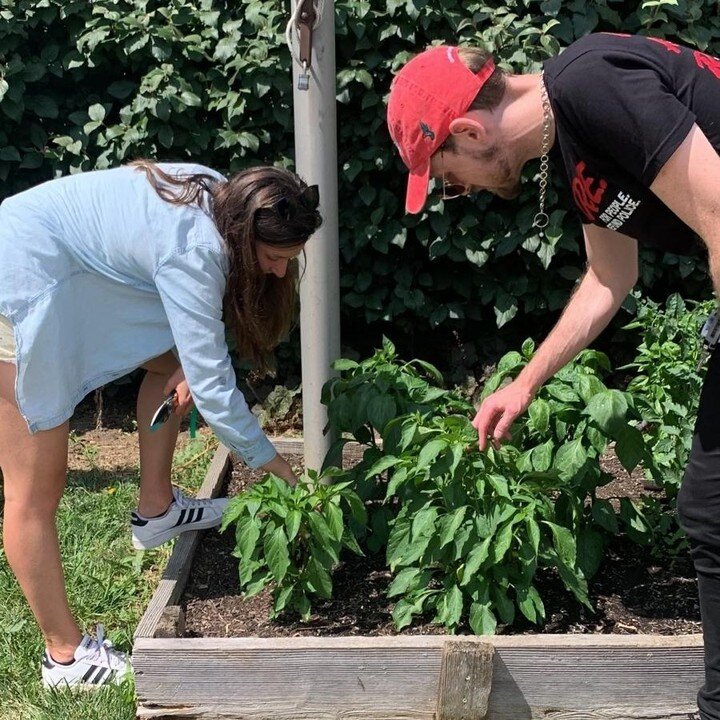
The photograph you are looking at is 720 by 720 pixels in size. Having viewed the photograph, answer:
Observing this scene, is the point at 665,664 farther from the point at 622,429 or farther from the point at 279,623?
the point at 279,623

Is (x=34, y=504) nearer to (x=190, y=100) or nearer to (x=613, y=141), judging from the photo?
(x=613, y=141)

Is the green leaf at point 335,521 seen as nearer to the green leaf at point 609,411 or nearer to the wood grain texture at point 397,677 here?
the wood grain texture at point 397,677

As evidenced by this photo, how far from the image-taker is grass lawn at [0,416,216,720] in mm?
2876

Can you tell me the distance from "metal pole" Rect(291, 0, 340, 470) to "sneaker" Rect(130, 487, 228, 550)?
39cm

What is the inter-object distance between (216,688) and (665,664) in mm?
1195

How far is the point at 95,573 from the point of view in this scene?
3592mm

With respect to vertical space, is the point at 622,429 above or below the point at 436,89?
below

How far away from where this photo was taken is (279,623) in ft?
10.0

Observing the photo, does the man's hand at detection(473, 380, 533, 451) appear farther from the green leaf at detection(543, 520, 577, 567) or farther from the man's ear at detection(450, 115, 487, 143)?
the man's ear at detection(450, 115, 487, 143)

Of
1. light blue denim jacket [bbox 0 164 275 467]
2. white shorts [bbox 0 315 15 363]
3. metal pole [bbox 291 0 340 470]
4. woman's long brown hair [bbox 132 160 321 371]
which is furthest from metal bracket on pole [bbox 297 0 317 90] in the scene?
white shorts [bbox 0 315 15 363]

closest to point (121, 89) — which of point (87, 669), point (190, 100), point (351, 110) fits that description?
point (190, 100)

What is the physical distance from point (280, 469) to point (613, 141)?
1430 millimetres

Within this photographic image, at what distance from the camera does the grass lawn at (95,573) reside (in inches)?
113

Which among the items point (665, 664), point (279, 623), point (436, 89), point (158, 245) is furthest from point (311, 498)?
point (436, 89)
